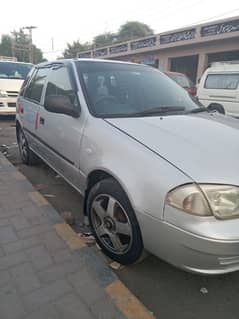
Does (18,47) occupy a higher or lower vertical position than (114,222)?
higher

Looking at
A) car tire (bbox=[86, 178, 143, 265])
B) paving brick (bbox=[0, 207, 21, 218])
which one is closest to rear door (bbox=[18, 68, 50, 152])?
paving brick (bbox=[0, 207, 21, 218])

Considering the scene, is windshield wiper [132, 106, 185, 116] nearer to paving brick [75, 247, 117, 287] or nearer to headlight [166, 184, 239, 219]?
headlight [166, 184, 239, 219]

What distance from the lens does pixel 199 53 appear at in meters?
20.4

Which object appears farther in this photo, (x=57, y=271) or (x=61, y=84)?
(x=61, y=84)

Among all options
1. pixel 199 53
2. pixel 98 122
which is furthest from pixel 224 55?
pixel 98 122

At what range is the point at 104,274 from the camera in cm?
226

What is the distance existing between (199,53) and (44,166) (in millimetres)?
18497

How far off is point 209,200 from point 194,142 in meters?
0.54

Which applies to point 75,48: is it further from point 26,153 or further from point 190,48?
point 26,153

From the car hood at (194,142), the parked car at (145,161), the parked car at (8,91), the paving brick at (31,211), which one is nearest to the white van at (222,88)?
the parked car at (8,91)

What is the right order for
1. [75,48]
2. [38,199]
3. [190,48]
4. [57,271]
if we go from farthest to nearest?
[75,48] → [190,48] → [38,199] → [57,271]

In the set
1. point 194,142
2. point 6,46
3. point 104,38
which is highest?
point 6,46

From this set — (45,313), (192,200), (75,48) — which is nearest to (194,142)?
(192,200)

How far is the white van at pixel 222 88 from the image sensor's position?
915 centimetres
